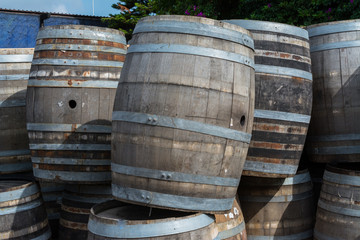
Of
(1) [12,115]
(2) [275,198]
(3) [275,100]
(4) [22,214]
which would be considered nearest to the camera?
(3) [275,100]

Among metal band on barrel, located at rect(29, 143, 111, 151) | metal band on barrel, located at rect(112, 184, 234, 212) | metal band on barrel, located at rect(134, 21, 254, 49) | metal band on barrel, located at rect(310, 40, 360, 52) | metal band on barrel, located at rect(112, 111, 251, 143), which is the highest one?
metal band on barrel, located at rect(310, 40, 360, 52)

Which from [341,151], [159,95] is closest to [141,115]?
[159,95]

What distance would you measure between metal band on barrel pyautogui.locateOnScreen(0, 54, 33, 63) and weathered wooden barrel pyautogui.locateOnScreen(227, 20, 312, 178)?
252cm

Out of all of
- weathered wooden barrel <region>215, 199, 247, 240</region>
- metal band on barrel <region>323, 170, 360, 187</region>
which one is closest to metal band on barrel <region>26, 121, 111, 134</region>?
weathered wooden barrel <region>215, 199, 247, 240</region>

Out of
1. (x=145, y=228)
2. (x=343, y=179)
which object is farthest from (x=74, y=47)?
(x=343, y=179)

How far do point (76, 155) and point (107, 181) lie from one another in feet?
1.26

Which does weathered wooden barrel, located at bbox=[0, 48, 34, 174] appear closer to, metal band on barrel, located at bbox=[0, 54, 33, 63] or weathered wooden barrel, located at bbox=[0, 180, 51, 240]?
metal band on barrel, located at bbox=[0, 54, 33, 63]

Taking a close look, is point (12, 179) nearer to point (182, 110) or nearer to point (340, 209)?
point (182, 110)

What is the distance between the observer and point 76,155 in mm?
4199

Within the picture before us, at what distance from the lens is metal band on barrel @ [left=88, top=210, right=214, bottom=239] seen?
9.66ft

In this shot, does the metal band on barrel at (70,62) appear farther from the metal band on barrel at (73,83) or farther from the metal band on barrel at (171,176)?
the metal band on barrel at (171,176)

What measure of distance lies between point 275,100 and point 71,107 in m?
1.87

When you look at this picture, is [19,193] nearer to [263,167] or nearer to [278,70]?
[263,167]

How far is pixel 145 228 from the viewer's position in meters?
2.95
